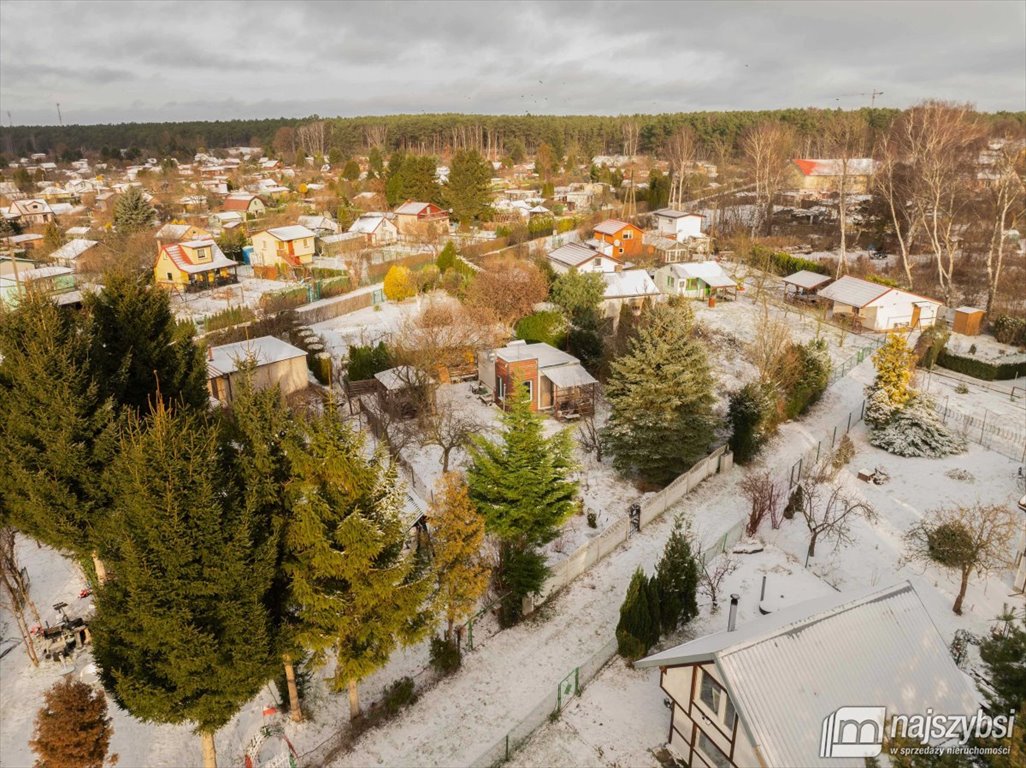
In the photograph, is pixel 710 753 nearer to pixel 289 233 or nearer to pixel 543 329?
pixel 543 329

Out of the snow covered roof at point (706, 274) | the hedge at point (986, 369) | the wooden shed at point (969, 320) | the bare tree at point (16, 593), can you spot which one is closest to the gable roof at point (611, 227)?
the snow covered roof at point (706, 274)

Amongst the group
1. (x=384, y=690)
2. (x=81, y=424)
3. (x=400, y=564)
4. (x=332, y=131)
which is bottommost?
(x=384, y=690)

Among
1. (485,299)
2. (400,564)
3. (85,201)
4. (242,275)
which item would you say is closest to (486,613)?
(400,564)

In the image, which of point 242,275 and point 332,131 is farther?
point 332,131

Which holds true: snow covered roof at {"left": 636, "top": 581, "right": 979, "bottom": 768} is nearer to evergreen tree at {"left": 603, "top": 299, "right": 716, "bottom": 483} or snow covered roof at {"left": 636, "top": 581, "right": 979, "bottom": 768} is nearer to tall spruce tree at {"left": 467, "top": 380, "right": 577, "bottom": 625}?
tall spruce tree at {"left": 467, "top": 380, "right": 577, "bottom": 625}

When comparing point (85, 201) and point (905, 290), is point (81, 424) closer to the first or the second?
point (905, 290)

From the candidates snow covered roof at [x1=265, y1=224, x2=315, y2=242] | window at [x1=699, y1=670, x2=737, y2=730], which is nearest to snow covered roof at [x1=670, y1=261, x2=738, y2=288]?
snow covered roof at [x1=265, y1=224, x2=315, y2=242]

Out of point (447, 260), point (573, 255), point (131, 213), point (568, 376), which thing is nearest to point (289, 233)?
point (447, 260)
